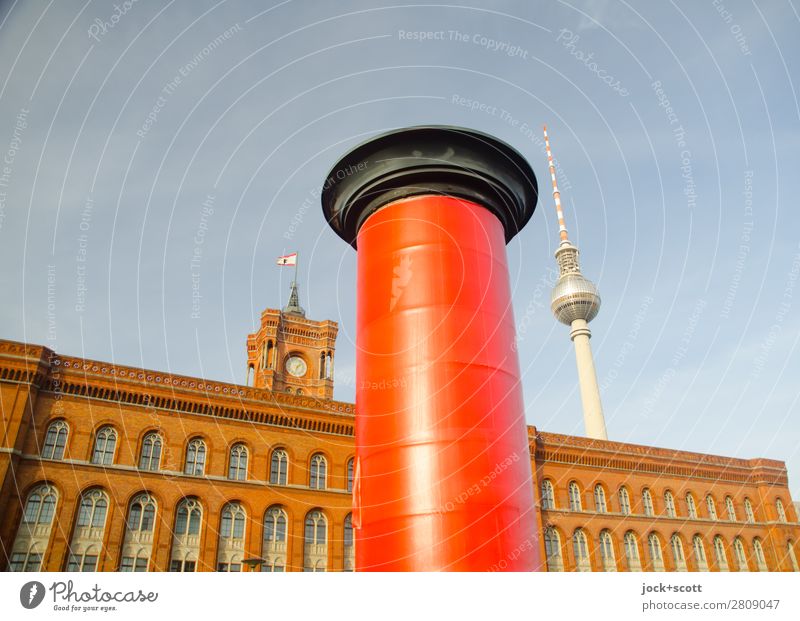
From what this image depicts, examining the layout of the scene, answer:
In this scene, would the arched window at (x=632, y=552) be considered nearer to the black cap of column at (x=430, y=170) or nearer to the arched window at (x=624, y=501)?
the arched window at (x=624, y=501)

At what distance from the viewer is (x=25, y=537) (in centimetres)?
2447

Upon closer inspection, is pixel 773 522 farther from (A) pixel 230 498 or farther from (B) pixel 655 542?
(A) pixel 230 498

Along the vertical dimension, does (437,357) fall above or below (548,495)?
below

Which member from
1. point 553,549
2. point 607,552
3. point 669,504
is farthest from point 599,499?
point 669,504

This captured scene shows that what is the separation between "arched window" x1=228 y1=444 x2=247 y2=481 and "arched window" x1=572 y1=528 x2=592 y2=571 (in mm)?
22648

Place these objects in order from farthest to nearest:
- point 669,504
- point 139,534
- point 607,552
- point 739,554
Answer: point 739,554
point 669,504
point 607,552
point 139,534

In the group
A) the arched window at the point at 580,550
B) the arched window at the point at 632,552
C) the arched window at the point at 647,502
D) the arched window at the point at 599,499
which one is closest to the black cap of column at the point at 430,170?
the arched window at the point at 580,550

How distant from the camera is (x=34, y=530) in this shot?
81.1 ft

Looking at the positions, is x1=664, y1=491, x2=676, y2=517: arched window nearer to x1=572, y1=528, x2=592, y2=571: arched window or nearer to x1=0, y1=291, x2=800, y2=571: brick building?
x1=0, y1=291, x2=800, y2=571: brick building

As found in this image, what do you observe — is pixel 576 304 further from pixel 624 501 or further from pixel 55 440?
pixel 55 440

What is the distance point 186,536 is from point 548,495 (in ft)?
76.3

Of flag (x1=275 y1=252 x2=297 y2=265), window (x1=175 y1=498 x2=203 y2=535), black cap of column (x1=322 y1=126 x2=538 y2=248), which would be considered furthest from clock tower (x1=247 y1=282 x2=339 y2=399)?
black cap of column (x1=322 y1=126 x2=538 y2=248)

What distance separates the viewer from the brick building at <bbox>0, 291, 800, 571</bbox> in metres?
25.5

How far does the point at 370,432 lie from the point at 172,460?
23.9 metres
